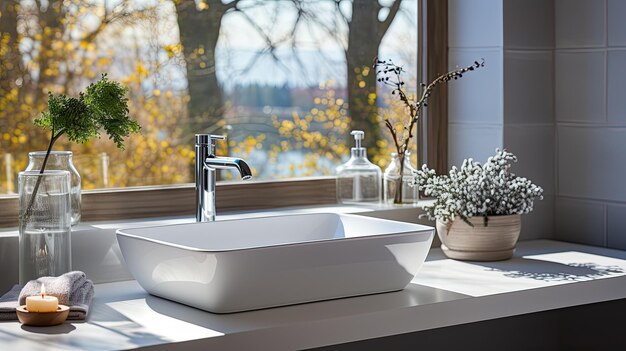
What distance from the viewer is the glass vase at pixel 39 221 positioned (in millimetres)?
1916

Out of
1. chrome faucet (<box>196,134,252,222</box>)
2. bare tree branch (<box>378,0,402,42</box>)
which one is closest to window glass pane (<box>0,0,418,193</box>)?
bare tree branch (<box>378,0,402,42</box>)

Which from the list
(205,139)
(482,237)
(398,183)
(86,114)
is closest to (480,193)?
(482,237)

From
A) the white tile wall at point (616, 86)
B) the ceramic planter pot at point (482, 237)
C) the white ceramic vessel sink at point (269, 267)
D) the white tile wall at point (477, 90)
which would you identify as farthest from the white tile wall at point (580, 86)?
the white ceramic vessel sink at point (269, 267)

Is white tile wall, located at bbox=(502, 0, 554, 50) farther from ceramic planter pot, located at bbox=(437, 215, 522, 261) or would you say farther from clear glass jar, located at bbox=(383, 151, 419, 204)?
ceramic planter pot, located at bbox=(437, 215, 522, 261)

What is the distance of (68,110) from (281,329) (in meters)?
0.64

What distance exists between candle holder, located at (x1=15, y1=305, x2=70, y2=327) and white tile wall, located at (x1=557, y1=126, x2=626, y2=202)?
149cm

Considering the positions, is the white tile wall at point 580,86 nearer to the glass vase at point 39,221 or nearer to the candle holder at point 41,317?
the glass vase at point 39,221

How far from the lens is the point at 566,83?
2.66 meters

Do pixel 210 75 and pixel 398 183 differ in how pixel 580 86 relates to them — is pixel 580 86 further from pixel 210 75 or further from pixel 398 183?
pixel 210 75

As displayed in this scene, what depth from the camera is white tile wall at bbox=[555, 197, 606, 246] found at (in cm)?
258

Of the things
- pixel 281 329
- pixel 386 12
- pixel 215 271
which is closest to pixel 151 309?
pixel 215 271

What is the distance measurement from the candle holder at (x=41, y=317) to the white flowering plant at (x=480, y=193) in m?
0.98

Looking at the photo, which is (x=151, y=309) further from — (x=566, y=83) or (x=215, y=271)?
(x=566, y=83)

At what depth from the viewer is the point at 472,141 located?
2.69m
